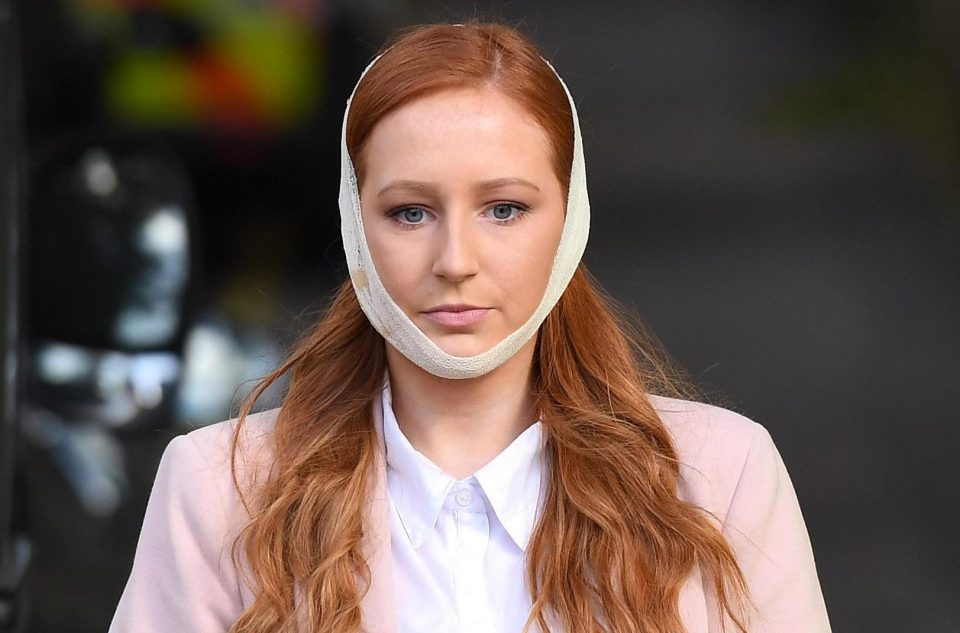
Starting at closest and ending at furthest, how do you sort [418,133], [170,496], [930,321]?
[418,133] → [170,496] → [930,321]

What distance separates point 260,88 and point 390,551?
1786 millimetres

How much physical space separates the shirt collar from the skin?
7.1 inches

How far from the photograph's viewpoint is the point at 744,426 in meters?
2.34

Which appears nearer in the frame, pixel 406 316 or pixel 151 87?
pixel 406 316

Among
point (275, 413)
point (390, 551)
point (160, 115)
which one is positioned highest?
point (160, 115)

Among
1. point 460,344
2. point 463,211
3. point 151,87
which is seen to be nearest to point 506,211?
point 463,211

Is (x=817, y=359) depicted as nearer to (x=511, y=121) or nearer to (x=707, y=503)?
(x=707, y=503)

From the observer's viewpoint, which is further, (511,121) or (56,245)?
(56,245)

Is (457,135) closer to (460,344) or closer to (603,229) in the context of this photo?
(460,344)

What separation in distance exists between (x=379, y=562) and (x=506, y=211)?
493 mm

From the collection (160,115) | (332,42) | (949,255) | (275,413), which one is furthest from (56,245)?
(949,255)

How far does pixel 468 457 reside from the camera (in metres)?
2.29

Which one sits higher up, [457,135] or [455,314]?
[457,135]

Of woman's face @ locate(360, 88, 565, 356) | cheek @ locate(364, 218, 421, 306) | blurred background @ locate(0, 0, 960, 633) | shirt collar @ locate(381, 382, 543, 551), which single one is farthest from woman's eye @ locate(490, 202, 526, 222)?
blurred background @ locate(0, 0, 960, 633)
